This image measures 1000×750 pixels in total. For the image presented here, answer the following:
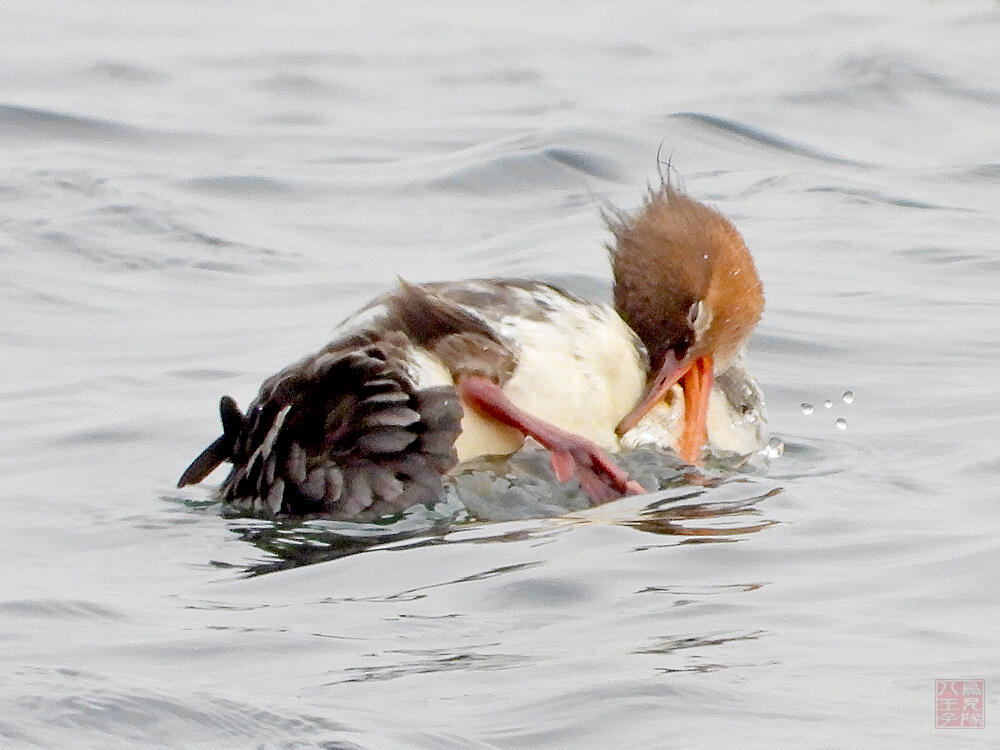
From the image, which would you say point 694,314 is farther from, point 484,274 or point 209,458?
point 484,274

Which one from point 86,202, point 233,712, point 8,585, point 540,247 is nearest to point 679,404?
point 8,585

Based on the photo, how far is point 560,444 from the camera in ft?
20.2

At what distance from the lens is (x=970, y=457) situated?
7203mm

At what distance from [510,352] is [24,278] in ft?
16.3

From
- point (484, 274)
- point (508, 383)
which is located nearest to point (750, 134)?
point (484, 274)

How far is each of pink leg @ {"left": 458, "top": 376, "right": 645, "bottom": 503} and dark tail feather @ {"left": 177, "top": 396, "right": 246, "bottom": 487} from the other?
0.72 meters

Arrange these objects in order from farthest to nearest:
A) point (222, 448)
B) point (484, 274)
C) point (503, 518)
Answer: point (484, 274) → point (222, 448) → point (503, 518)

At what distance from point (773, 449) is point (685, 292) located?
2.54 ft

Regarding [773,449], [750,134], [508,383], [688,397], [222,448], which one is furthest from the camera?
[750,134]

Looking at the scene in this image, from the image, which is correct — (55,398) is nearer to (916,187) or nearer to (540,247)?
(540,247)

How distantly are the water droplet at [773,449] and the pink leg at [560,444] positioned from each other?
1.24 m

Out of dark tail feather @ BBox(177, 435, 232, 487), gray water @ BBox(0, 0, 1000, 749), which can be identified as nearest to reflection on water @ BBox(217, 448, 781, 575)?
gray water @ BBox(0, 0, 1000, 749)

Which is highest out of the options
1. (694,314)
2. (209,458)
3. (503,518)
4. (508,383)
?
(694,314)

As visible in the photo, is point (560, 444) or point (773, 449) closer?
point (560, 444)
